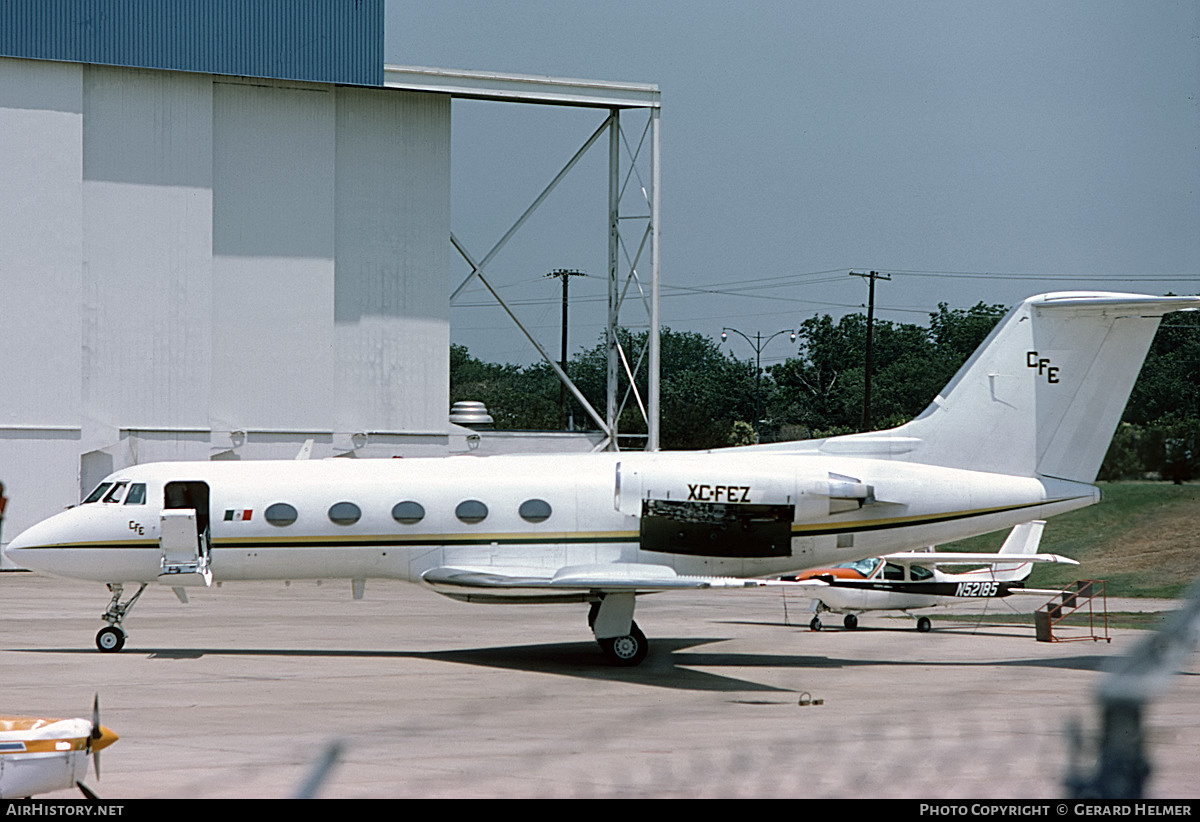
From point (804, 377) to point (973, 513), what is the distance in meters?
64.2

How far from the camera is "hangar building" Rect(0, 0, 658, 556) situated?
40.4 metres

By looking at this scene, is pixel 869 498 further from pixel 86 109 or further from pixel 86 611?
pixel 86 109

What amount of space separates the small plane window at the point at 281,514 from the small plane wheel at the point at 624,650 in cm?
500

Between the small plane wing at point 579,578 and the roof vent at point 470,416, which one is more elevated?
the roof vent at point 470,416

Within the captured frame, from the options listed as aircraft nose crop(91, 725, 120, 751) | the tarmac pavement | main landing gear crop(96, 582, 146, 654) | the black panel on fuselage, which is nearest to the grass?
the tarmac pavement

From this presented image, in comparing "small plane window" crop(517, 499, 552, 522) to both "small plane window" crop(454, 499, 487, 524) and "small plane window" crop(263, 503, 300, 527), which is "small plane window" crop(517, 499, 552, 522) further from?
"small plane window" crop(263, 503, 300, 527)

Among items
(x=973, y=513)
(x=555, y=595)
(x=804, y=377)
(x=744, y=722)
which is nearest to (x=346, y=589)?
(x=555, y=595)

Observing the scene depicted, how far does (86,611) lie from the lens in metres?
28.8

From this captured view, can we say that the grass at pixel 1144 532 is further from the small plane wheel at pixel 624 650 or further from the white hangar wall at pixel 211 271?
the white hangar wall at pixel 211 271

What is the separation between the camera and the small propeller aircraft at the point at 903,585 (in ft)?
91.7

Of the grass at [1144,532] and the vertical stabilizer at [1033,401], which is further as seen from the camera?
the vertical stabilizer at [1033,401]

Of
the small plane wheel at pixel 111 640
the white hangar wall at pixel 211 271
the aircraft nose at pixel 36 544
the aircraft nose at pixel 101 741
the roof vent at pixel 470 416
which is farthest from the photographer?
the roof vent at pixel 470 416

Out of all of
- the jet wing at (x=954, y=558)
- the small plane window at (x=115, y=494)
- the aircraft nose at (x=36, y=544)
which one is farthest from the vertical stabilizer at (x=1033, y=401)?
the aircraft nose at (x=36, y=544)

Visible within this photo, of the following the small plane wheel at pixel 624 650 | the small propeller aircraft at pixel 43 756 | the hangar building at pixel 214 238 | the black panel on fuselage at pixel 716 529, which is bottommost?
the small plane wheel at pixel 624 650
